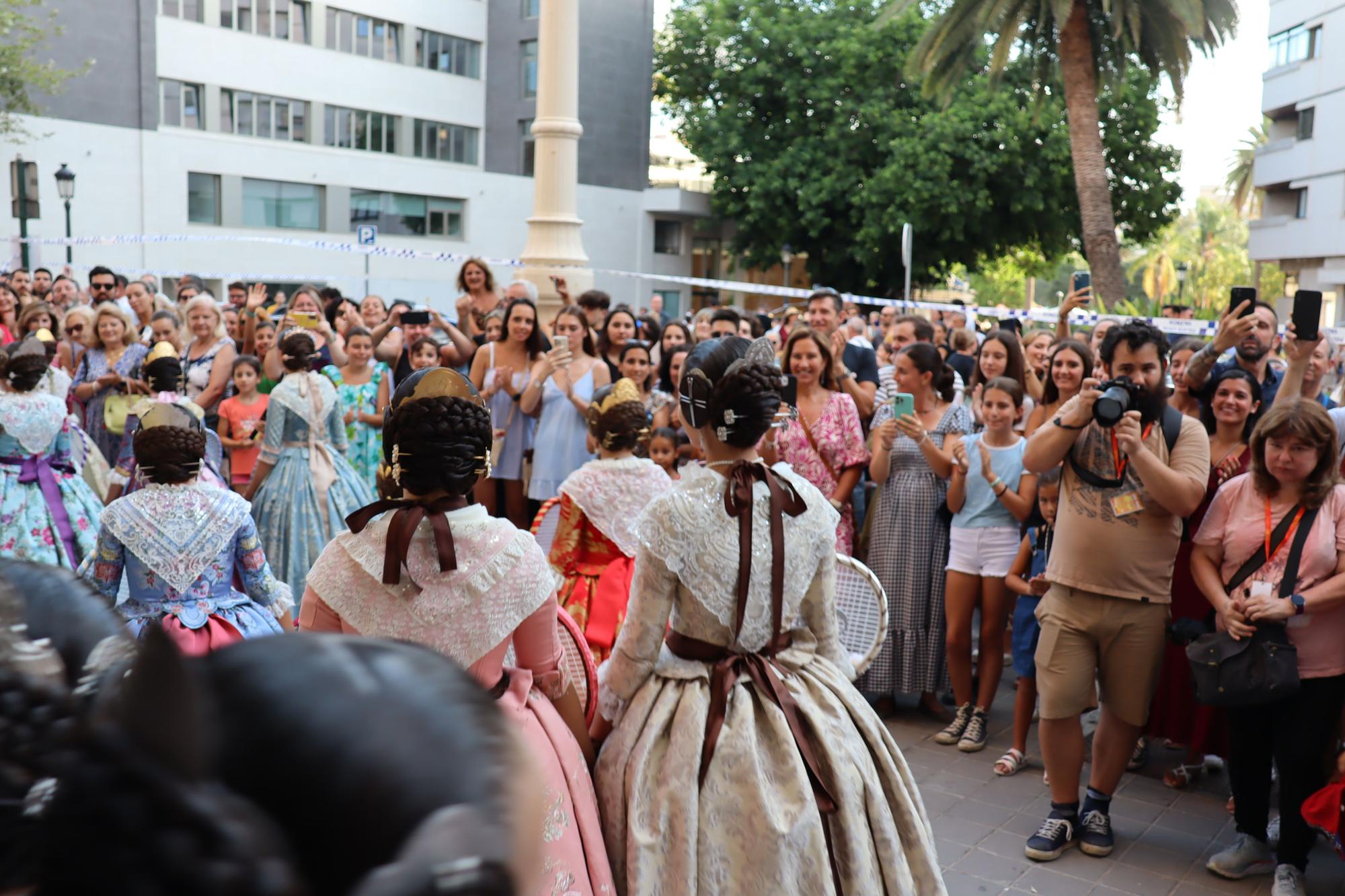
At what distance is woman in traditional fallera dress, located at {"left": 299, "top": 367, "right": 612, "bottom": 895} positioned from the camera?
284cm

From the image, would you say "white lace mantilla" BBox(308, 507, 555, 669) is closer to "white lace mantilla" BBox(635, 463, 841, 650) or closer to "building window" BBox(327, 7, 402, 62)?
"white lace mantilla" BBox(635, 463, 841, 650)

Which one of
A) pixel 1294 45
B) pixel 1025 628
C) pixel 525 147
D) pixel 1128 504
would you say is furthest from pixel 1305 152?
pixel 1128 504

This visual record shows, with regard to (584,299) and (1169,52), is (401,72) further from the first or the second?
(584,299)

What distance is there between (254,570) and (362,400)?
3904mm

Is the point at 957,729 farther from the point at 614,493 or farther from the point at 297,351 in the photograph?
the point at 297,351

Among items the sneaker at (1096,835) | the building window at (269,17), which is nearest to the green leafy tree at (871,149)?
the building window at (269,17)

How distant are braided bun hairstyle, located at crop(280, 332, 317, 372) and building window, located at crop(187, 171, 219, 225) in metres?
25.3

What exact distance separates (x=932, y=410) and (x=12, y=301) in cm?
959

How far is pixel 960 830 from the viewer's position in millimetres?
4988

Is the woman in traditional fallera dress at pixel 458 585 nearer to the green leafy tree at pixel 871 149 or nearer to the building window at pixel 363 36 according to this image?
the green leafy tree at pixel 871 149

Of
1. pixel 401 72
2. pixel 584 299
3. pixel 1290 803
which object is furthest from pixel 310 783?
pixel 401 72

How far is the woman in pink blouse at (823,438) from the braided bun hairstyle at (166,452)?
9.98ft

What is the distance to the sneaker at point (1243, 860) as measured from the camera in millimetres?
4608

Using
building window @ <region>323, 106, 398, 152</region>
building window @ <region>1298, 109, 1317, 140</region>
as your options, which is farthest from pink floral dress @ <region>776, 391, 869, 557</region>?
building window @ <region>1298, 109, 1317, 140</region>
